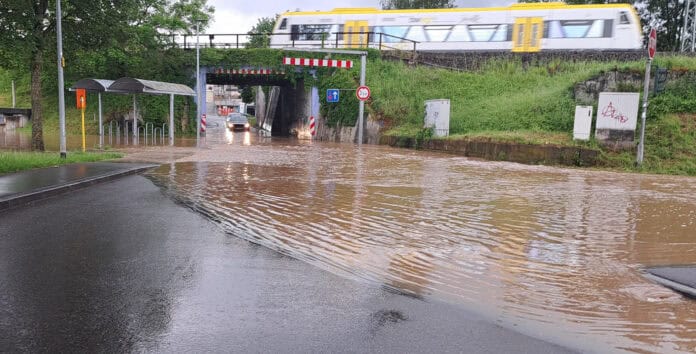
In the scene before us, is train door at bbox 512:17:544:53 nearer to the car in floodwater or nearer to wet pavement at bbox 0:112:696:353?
wet pavement at bbox 0:112:696:353

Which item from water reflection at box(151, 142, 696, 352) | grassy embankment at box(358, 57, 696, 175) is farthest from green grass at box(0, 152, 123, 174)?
grassy embankment at box(358, 57, 696, 175)

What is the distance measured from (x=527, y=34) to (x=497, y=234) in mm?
26392

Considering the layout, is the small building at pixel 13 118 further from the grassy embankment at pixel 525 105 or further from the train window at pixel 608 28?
the train window at pixel 608 28

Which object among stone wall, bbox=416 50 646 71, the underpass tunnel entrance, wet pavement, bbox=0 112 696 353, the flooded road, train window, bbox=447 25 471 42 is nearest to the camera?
wet pavement, bbox=0 112 696 353

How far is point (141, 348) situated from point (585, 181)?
13.6 m

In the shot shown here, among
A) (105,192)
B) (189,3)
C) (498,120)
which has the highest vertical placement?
(189,3)

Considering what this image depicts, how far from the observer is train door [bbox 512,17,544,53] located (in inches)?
1208

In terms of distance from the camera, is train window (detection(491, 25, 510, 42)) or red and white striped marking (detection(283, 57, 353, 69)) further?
train window (detection(491, 25, 510, 42))

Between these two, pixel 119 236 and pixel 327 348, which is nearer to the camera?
pixel 327 348

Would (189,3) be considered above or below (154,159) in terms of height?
above

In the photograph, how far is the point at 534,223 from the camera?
8.54 meters

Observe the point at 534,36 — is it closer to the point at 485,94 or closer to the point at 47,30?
the point at 485,94

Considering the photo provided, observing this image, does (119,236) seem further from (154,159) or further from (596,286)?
(154,159)

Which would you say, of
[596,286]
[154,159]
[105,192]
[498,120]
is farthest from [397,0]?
[596,286]
